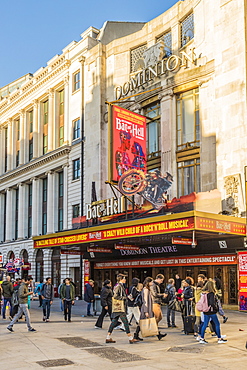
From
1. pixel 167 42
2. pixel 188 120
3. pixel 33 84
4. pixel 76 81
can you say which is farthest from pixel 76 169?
pixel 188 120

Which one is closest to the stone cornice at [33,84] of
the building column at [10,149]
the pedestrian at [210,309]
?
the building column at [10,149]

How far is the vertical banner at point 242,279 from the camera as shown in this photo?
72.8 feet

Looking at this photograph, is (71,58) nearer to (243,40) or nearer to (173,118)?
(173,118)

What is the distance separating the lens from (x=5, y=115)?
5725 centimetres

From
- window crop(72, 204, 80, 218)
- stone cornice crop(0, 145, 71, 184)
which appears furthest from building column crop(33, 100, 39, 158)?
window crop(72, 204, 80, 218)

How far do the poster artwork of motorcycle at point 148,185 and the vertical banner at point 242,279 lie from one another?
189 inches

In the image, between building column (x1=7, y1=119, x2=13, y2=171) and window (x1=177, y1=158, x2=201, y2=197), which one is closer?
window (x1=177, y1=158, x2=201, y2=197)

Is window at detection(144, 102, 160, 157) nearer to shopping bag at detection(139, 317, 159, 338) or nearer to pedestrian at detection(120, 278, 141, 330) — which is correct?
pedestrian at detection(120, 278, 141, 330)

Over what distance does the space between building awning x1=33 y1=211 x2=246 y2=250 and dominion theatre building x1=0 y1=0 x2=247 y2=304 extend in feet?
0.17

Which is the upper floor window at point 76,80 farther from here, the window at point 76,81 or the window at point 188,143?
the window at point 188,143

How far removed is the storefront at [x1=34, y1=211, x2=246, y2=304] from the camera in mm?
20078

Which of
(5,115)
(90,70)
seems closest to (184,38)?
(90,70)

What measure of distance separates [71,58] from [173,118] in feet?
57.0

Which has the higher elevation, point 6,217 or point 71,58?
point 71,58
